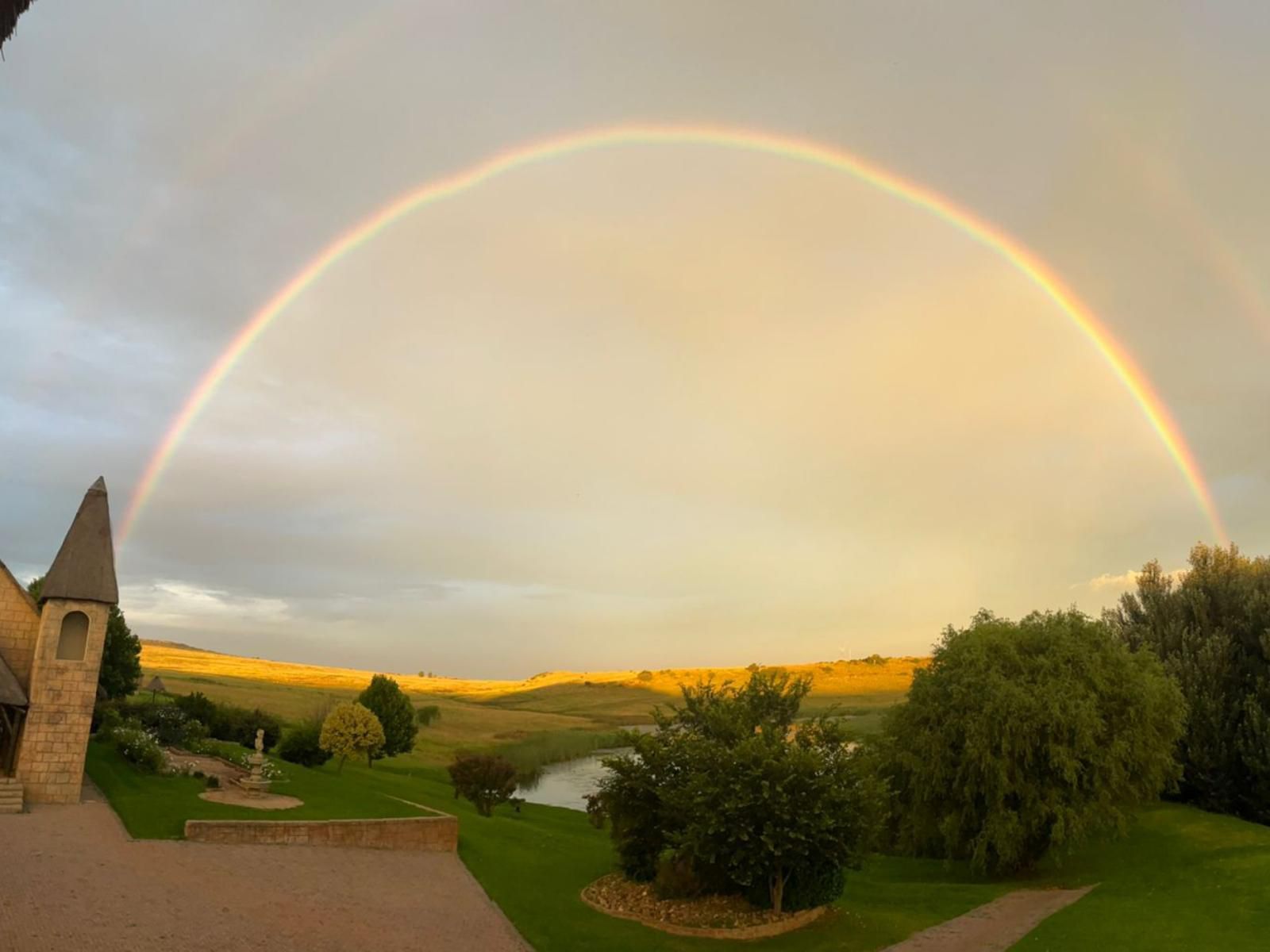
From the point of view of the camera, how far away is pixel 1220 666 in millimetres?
39250

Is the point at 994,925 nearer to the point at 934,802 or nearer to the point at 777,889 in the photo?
the point at 777,889

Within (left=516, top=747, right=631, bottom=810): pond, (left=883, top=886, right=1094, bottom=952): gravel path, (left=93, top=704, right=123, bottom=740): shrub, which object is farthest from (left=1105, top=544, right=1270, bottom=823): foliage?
(left=93, top=704, right=123, bottom=740): shrub

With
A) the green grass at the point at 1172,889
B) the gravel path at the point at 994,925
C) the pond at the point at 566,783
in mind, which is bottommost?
the pond at the point at 566,783

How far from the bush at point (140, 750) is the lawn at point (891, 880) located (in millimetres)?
655

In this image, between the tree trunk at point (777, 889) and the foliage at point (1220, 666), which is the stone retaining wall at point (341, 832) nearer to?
the tree trunk at point (777, 889)

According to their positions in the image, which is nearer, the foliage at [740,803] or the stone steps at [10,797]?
the foliage at [740,803]

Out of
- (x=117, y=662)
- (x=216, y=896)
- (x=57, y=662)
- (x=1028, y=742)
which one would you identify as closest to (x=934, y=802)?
(x=1028, y=742)

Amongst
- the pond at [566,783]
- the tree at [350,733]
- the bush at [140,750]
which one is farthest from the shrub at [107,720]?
the pond at [566,783]

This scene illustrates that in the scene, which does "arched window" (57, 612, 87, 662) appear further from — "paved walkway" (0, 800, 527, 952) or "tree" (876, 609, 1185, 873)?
"tree" (876, 609, 1185, 873)

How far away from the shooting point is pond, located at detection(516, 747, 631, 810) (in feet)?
245

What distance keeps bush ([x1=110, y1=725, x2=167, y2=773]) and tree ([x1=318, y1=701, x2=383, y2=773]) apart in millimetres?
12172

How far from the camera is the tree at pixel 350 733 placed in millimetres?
51188

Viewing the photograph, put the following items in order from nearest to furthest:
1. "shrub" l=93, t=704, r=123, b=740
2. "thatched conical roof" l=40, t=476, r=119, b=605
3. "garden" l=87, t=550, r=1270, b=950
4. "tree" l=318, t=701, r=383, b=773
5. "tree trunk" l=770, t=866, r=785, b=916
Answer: "garden" l=87, t=550, r=1270, b=950 → "tree trunk" l=770, t=866, r=785, b=916 → "thatched conical roof" l=40, t=476, r=119, b=605 → "shrub" l=93, t=704, r=123, b=740 → "tree" l=318, t=701, r=383, b=773

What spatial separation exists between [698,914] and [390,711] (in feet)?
145
